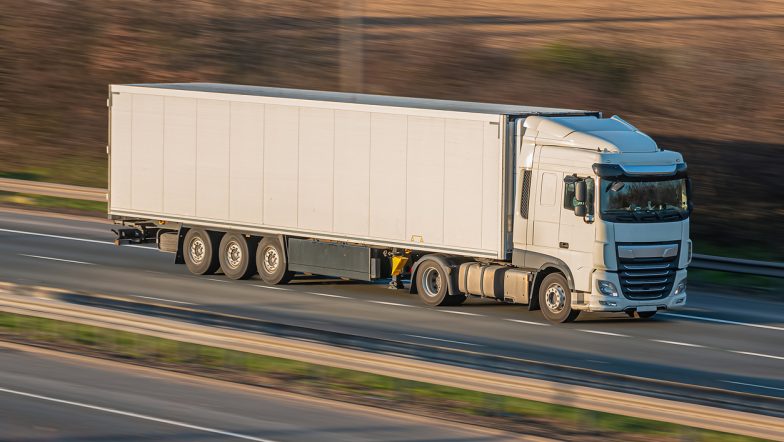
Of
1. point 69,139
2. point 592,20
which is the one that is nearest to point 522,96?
point 592,20

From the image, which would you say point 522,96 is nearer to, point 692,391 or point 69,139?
point 69,139

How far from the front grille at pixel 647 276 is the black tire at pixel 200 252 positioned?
27.6 ft

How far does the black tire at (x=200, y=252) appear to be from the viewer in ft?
92.1

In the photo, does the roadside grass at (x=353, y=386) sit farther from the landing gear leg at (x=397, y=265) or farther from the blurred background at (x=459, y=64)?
the blurred background at (x=459, y=64)

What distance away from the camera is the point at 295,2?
5397cm

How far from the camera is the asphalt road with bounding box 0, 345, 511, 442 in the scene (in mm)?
15102

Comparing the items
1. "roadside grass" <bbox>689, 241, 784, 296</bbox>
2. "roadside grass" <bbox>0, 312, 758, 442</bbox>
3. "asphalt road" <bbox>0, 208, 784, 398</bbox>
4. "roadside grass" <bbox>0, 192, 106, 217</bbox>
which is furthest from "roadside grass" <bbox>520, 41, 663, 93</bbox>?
"roadside grass" <bbox>0, 312, 758, 442</bbox>

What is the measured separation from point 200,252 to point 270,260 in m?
1.63

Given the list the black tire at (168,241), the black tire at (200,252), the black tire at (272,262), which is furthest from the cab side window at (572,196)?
the black tire at (168,241)

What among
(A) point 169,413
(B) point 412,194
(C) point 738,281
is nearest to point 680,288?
(B) point 412,194

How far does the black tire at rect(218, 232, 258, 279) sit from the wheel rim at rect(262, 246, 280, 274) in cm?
33

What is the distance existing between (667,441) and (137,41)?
128ft

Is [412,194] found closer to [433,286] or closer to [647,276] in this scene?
[433,286]

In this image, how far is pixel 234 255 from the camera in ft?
91.5
